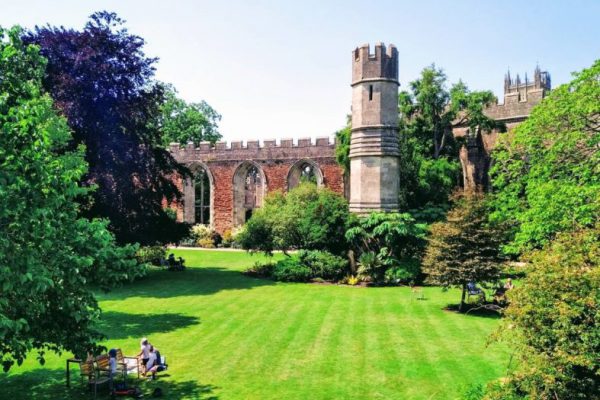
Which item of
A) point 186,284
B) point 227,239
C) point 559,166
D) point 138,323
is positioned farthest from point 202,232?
point 559,166

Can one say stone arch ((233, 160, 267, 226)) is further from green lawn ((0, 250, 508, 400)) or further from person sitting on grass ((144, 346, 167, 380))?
person sitting on grass ((144, 346, 167, 380))

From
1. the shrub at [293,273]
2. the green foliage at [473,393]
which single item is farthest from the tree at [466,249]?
the green foliage at [473,393]

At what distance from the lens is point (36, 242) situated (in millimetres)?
6426

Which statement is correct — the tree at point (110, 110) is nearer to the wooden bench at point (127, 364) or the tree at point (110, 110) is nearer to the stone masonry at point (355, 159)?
the stone masonry at point (355, 159)

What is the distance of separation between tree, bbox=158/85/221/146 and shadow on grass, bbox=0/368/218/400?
43568 mm

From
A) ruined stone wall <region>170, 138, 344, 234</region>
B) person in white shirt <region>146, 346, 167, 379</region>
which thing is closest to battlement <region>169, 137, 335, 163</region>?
ruined stone wall <region>170, 138, 344, 234</region>

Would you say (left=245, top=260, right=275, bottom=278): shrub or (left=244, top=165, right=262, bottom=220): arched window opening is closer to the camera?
(left=245, top=260, right=275, bottom=278): shrub

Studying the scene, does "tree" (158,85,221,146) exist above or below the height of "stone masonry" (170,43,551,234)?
above

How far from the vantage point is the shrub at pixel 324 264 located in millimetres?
21547

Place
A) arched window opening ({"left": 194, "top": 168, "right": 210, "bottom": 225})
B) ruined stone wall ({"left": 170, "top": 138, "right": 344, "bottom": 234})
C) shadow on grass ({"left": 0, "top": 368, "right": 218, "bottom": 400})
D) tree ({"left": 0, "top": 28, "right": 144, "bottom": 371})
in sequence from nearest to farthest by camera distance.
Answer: tree ({"left": 0, "top": 28, "right": 144, "bottom": 371}) → shadow on grass ({"left": 0, "top": 368, "right": 218, "bottom": 400}) → ruined stone wall ({"left": 170, "top": 138, "right": 344, "bottom": 234}) → arched window opening ({"left": 194, "top": 168, "right": 210, "bottom": 225})

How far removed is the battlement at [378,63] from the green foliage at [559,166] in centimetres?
667

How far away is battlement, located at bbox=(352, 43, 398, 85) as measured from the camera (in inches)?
857

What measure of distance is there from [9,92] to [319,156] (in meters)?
29.0

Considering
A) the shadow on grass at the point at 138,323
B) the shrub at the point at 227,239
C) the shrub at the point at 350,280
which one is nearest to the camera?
the shadow on grass at the point at 138,323
